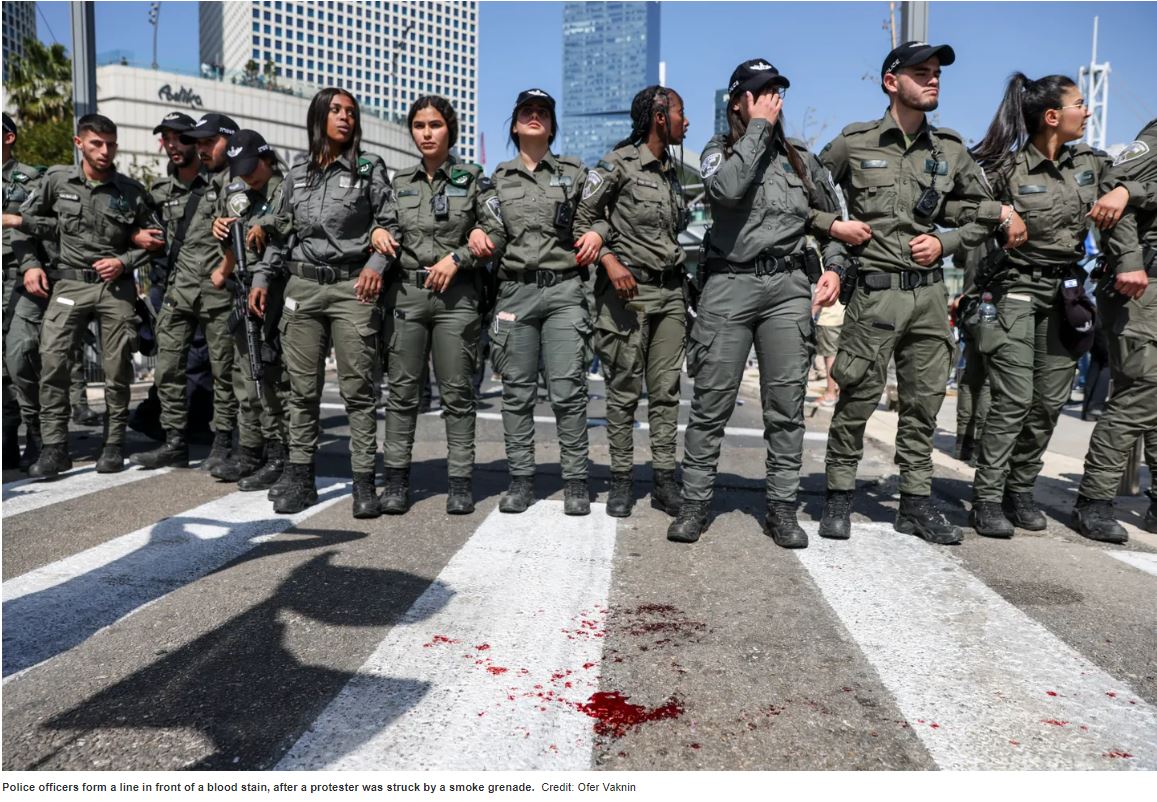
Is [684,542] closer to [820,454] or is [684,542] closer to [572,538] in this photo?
[572,538]

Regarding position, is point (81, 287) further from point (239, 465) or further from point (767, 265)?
point (767, 265)

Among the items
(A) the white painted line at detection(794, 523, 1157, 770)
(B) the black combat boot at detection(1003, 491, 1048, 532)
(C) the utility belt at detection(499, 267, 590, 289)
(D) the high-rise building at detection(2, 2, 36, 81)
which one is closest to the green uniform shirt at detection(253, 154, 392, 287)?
(C) the utility belt at detection(499, 267, 590, 289)

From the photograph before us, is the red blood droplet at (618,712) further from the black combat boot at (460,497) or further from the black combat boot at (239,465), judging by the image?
the black combat boot at (239,465)

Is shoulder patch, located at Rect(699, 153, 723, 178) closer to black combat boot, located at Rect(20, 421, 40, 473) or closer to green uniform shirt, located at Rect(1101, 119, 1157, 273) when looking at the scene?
green uniform shirt, located at Rect(1101, 119, 1157, 273)

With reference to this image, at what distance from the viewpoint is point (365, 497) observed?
15.5ft

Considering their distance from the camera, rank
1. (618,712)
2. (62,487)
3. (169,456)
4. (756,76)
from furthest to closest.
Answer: (169,456) → (62,487) → (756,76) → (618,712)

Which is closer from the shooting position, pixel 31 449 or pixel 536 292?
pixel 536 292

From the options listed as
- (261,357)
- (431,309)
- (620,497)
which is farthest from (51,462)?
(620,497)

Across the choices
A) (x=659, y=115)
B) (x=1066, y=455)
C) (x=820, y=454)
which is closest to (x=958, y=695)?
(x=659, y=115)

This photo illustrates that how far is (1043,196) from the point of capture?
14.9ft

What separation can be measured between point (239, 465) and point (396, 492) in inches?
59.7

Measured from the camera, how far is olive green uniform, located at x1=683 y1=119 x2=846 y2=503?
4.29 meters

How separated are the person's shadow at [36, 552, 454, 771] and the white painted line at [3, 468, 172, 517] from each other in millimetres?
2589

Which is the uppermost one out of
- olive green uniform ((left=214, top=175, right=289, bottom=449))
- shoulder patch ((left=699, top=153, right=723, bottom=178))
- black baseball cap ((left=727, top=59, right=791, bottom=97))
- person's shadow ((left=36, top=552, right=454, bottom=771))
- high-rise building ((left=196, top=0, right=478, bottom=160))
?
high-rise building ((left=196, top=0, right=478, bottom=160))
